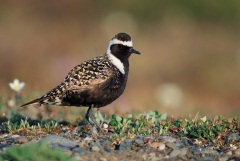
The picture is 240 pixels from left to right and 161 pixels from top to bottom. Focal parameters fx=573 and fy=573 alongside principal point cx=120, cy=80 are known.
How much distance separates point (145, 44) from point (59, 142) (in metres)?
10.9

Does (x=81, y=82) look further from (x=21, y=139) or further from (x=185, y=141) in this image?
(x=185, y=141)

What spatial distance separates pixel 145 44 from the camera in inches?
680

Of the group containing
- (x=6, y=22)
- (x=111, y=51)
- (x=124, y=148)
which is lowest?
(x=124, y=148)

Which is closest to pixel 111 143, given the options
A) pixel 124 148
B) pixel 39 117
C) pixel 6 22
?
pixel 124 148

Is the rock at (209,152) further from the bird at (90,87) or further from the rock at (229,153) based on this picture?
the bird at (90,87)

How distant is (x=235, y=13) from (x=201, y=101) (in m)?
5.22

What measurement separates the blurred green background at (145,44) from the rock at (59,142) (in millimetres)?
5803

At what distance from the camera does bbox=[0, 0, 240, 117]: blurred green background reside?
15.1 m

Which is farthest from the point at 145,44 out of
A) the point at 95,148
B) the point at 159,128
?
the point at 95,148

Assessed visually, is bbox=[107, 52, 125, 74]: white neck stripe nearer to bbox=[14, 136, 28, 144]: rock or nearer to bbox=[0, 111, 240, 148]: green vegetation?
bbox=[0, 111, 240, 148]: green vegetation

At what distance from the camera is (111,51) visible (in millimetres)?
8633

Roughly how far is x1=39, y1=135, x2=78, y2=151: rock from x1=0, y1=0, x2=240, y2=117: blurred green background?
580 centimetres

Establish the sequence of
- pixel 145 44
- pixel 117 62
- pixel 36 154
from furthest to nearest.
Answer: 1. pixel 145 44
2. pixel 117 62
3. pixel 36 154

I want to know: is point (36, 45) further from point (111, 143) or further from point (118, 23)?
point (111, 143)
